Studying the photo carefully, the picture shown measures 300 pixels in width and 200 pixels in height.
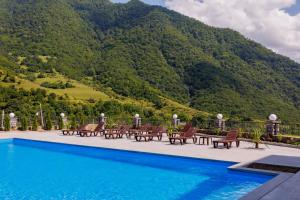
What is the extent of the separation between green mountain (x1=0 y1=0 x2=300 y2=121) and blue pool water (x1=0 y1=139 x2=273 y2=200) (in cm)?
4210

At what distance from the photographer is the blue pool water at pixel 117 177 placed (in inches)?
298

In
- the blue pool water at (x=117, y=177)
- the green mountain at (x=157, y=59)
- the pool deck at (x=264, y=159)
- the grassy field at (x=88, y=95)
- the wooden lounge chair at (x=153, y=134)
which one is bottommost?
the blue pool water at (x=117, y=177)

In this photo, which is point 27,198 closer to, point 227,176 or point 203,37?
point 227,176

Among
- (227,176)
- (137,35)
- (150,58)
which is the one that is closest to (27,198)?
(227,176)

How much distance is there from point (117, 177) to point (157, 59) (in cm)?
5778

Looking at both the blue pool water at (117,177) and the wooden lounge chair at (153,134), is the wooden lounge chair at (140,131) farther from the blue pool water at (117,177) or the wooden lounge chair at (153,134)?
the blue pool water at (117,177)

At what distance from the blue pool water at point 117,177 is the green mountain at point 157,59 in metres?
42.1

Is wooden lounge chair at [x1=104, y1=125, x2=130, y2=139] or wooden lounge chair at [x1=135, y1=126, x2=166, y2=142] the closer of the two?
wooden lounge chair at [x1=135, y1=126, x2=166, y2=142]

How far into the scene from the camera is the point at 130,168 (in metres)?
10.7

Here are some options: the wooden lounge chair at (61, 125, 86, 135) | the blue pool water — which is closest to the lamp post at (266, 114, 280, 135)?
the blue pool water

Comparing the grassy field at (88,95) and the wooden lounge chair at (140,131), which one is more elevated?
the grassy field at (88,95)

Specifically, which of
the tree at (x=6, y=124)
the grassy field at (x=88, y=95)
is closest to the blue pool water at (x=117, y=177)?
the tree at (x=6, y=124)

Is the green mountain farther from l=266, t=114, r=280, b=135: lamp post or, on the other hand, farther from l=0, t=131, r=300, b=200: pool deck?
l=0, t=131, r=300, b=200: pool deck

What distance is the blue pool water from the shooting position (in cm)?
756
